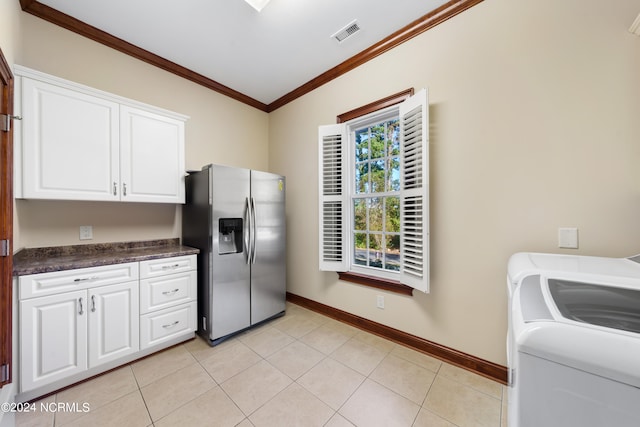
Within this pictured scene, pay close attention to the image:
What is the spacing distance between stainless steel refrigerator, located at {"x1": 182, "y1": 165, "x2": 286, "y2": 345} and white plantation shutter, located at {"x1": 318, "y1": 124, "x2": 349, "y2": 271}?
1.76 ft

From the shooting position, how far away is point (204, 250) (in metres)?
2.27

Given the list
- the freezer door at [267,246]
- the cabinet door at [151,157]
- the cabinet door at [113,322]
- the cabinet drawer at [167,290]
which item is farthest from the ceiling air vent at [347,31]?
the cabinet door at [113,322]

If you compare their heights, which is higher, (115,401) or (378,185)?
(378,185)

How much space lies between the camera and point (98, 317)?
5.73ft

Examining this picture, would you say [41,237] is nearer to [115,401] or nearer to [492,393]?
[115,401]

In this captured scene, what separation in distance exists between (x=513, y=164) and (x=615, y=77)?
64 cm

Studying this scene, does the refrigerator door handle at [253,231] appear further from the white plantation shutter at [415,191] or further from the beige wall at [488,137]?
the white plantation shutter at [415,191]

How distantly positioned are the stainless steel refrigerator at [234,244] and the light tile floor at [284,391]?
344mm

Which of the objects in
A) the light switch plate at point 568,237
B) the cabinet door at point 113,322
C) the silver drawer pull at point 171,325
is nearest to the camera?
the light switch plate at point 568,237

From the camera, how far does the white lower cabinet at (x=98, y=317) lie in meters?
1.51

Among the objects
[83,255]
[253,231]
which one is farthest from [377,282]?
[83,255]

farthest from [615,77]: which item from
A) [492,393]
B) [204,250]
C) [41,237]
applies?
[41,237]

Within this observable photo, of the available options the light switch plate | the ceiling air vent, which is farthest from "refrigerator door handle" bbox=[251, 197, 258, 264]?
the light switch plate

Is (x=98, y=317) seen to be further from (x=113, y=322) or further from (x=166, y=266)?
(x=166, y=266)
